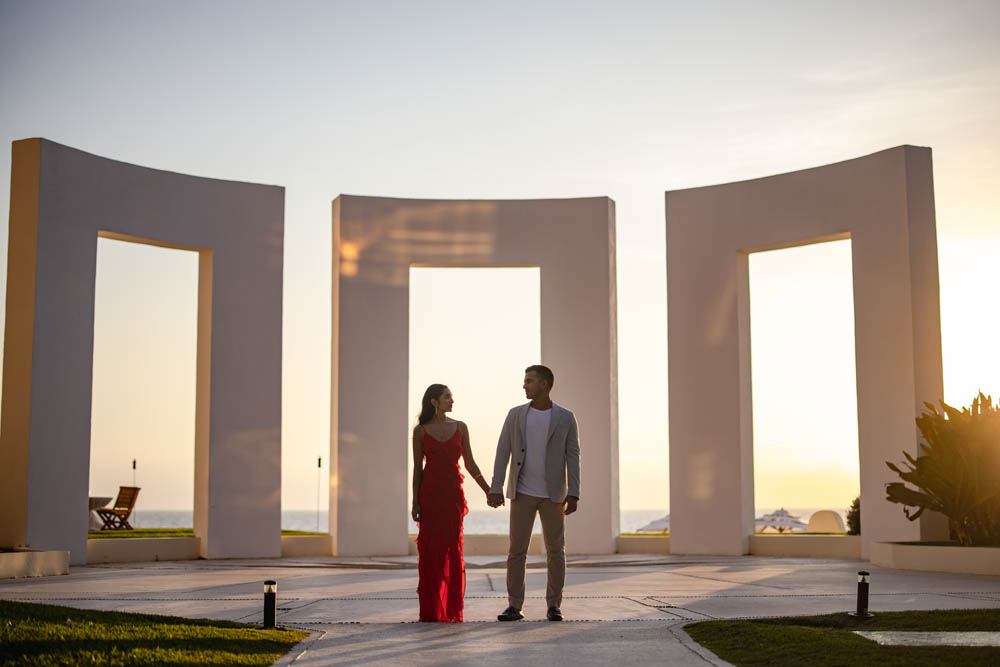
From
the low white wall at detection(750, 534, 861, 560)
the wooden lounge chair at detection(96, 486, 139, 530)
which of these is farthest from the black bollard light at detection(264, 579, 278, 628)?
the wooden lounge chair at detection(96, 486, 139, 530)

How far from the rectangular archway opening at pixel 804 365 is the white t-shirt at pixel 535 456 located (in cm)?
1161

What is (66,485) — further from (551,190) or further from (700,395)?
(551,190)

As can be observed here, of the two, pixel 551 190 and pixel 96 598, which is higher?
pixel 551 190

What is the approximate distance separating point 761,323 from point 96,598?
574 inches

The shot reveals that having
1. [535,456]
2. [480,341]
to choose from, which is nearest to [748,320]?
[535,456]

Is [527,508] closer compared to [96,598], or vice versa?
[527,508]

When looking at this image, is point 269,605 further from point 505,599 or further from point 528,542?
point 505,599

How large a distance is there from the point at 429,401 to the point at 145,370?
1824 centimetres

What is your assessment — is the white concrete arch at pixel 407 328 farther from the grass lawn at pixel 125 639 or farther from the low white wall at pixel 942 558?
the grass lawn at pixel 125 639

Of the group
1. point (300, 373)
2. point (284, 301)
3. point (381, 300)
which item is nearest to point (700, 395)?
point (381, 300)

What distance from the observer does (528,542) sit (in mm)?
6594

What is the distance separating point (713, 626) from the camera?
19.4 feet

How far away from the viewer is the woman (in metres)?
6.55

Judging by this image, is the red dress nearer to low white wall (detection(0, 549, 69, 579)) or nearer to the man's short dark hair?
the man's short dark hair
